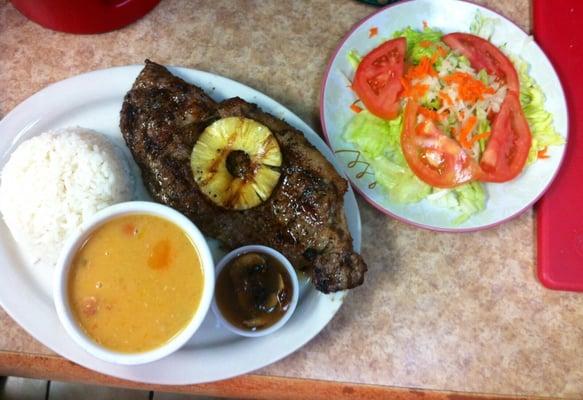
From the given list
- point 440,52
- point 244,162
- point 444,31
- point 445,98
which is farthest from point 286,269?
point 444,31

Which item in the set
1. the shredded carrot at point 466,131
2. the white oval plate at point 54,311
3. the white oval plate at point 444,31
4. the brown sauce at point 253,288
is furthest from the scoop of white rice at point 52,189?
the shredded carrot at point 466,131

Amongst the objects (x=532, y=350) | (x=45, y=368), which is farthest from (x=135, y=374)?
(x=532, y=350)

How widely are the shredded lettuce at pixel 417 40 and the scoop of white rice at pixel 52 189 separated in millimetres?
995

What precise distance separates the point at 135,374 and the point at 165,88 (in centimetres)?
77

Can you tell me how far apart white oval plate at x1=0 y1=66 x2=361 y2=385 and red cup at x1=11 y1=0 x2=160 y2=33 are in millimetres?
190

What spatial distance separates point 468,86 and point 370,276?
67 centimetres

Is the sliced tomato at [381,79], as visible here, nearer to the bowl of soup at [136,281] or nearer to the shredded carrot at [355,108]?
the shredded carrot at [355,108]

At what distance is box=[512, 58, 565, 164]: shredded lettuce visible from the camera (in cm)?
164

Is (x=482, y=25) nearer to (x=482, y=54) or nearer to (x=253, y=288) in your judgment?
(x=482, y=54)

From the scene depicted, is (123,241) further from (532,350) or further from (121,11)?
(532,350)

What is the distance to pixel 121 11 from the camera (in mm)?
1584

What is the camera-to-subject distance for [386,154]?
1.64 meters

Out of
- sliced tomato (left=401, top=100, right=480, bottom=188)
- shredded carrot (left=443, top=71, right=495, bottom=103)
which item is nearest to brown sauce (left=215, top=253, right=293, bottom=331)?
sliced tomato (left=401, top=100, right=480, bottom=188)

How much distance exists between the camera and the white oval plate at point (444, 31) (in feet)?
5.12
